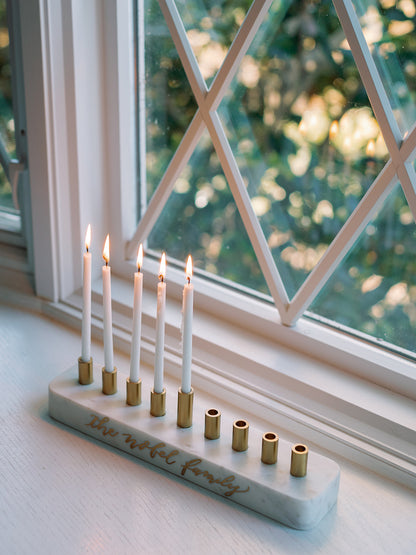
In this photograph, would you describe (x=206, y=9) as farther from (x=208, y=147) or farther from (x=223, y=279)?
(x=223, y=279)

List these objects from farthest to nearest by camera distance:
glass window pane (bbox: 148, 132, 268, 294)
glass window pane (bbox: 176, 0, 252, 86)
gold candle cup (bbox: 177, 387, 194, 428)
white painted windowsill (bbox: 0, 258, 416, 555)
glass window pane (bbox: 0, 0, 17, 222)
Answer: glass window pane (bbox: 0, 0, 17, 222) < glass window pane (bbox: 148, 132, 268, 294) < glass window pane (bbox: 176, 0, 252, 86) < gold candle cup (bbox: 177, 387, 194, 428) < white painted windowsill (bbox: 0, 258, 416, 555)

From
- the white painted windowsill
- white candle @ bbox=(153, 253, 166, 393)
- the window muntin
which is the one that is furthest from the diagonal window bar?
white candle @ bbox=(153, 253, 166, 393)

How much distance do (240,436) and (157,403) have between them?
0.42ft

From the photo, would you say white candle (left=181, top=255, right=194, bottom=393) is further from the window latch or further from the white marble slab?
the window latch

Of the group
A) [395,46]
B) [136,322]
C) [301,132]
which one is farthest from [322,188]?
[136,322]

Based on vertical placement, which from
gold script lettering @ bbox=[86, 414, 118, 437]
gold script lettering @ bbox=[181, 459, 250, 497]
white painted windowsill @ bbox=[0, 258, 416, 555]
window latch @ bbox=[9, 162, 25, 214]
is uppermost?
window latch @ bbox=[9, 162, 25, 214]

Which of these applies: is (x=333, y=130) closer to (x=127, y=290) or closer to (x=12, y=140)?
(x=127, y=290)

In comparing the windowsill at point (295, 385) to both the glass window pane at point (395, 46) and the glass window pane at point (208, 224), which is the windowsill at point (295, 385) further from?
the glass window pane at point (395, 46)

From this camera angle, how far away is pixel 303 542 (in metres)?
0.83

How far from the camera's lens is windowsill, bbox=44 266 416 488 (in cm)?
95

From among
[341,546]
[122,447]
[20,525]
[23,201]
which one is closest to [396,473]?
[341,546]

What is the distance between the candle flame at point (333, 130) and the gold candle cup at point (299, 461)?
42cm

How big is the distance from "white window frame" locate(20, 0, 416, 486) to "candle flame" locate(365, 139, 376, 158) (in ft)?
0.17

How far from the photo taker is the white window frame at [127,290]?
3.24 feet
